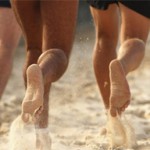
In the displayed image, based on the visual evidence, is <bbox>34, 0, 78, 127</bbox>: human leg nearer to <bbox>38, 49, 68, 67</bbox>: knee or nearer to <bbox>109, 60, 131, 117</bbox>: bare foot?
<bbox>38, 49, 68, 67</bbox>: knee

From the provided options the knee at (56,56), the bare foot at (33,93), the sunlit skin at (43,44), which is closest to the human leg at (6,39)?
the sunlit skin at (43,44)

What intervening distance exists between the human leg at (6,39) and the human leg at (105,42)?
41 centimetres

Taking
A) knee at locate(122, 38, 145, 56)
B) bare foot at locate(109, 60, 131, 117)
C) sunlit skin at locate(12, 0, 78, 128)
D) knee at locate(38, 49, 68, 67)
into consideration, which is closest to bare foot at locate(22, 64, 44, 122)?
sunlit skin at locate(12, 0, 78, 128)

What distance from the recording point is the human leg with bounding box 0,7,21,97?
2900 mm

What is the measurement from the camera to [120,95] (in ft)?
8.22

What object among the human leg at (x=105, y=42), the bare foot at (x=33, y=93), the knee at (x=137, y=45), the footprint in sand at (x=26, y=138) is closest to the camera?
the bare foot at (x=33, y=93)

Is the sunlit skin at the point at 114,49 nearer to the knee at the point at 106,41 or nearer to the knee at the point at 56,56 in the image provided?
the knee at the point at 106,41

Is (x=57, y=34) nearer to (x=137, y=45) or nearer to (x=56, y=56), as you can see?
(x=56, y=56)

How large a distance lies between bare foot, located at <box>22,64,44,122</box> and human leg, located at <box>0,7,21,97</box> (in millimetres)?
606

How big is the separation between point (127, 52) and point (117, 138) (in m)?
0.44

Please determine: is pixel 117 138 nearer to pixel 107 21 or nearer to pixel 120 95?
pixel 120 95

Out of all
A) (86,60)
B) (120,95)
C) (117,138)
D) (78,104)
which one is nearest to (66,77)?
(86,60)

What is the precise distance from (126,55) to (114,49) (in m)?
0.30

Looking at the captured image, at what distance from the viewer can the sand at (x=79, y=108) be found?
3.10 metres
